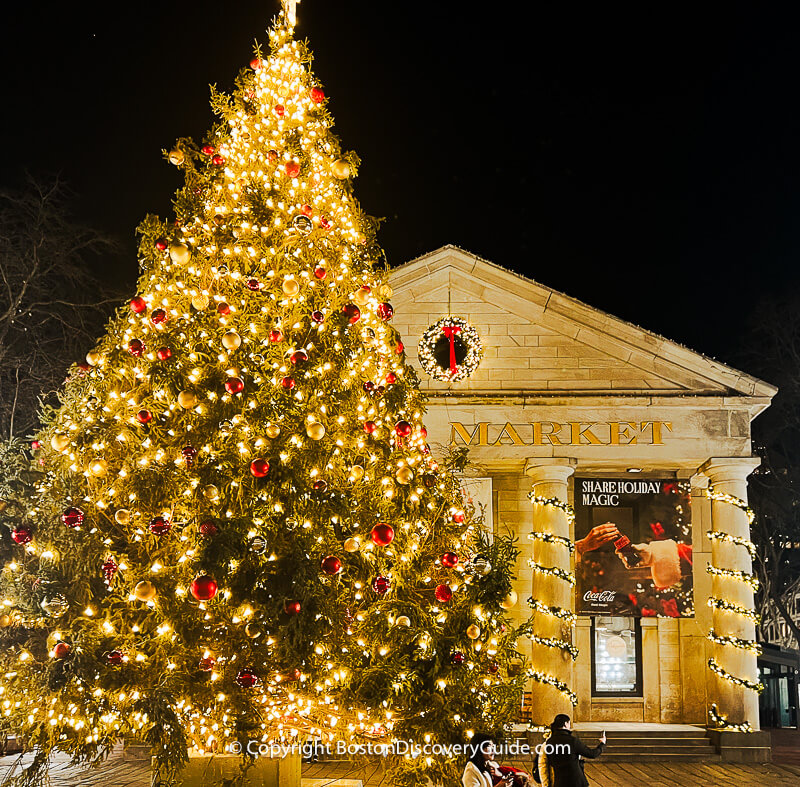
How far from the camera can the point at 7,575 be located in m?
8.02

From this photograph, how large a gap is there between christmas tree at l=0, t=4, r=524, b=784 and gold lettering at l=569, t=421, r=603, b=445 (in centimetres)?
909

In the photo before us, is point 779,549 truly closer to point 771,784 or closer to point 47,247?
point 771,784

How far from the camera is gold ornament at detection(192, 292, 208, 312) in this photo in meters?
8.52

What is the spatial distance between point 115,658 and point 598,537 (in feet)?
41.1

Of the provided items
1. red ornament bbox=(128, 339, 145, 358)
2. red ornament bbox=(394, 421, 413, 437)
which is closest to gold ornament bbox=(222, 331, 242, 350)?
red ornament bbox=(128, 339, 145, 358)

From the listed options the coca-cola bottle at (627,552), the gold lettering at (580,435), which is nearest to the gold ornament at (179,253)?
the gold lettering at (580,435)

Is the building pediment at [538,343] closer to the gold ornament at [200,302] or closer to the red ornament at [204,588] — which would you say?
the gold ornament at [200,302]

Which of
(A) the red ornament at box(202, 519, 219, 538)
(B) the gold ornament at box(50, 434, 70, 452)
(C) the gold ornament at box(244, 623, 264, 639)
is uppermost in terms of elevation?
(B) the gold ornament at box(50, 434, 70, 452)

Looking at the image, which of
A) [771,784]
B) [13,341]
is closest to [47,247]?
[13,341]

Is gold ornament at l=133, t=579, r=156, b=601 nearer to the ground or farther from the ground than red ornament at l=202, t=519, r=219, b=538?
nearer to the ground

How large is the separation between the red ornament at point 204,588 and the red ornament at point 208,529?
0.42m

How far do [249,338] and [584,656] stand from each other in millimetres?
13791

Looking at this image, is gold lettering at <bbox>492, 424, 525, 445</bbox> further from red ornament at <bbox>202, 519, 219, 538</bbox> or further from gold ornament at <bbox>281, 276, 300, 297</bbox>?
red ornament at <bbox>202, 519, 219, 538</bbox>

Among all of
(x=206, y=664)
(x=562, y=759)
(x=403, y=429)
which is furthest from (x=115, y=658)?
(x=562, y=759)
